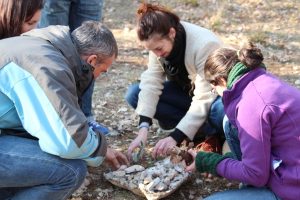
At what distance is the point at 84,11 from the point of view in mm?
3535

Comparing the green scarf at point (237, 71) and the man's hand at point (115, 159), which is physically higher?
the green scarf at point (237, 71)

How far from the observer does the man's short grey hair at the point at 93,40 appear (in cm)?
256

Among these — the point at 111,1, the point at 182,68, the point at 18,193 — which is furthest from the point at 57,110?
the point at 111,1

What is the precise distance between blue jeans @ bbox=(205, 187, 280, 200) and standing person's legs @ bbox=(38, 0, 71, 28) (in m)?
1.64

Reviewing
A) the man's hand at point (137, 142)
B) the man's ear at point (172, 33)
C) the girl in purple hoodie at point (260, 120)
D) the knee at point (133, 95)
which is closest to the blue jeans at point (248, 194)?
the girl in purple hoodie at point (260, 120)

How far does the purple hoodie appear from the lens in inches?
93.2

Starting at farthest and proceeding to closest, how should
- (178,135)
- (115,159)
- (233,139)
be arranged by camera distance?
(178,135)
(115,159)
(233,139)

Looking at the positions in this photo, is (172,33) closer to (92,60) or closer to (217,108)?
(217,108)

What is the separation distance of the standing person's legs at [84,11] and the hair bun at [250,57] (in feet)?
4.61

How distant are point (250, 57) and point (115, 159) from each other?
1.13 meters

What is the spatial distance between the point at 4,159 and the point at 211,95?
4.62ft

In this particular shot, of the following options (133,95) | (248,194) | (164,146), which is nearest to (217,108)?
(164,146)

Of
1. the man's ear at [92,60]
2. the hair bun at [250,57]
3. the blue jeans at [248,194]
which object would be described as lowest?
the blue jeans at [248,194]

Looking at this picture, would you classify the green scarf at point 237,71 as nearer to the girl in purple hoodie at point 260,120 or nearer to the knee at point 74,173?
the girl in purple hoodie at point 260,120
